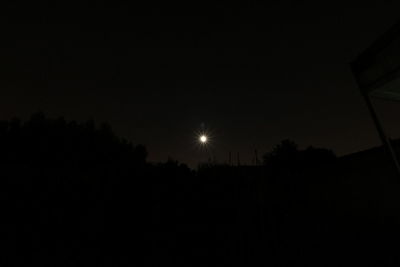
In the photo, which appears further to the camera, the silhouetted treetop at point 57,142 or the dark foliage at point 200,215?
the silhouetted treetop at point 57,142

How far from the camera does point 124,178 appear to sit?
10227 millimetres

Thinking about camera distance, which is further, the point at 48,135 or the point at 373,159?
the point at 48,135

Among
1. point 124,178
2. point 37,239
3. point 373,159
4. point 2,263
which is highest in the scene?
point 373,159

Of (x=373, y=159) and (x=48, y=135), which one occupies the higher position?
(x=48, y=135)

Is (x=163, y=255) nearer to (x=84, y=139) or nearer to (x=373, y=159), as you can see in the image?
(x=373, y=159)

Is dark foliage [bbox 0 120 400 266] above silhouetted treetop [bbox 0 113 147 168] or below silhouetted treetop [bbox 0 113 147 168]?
below

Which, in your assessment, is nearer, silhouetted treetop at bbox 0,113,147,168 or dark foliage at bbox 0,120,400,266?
dark foliage at bbox 0,120,400,266

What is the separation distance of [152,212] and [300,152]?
2992 cm

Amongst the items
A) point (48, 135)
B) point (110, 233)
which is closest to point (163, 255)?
point (110, 233)

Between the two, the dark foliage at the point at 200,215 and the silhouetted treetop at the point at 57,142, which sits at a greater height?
the silhouetted treetop at the point at 57,142

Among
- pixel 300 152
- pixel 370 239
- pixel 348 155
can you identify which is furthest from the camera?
pixel 300 152

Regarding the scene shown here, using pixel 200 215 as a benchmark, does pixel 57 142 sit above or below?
above

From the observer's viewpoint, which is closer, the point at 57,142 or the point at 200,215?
the point at 200,215

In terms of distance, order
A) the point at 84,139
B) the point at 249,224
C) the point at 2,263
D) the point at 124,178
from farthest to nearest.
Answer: the point at 84,139 < the point at 124,178 < the point at 249,224 < the point at 2,263
